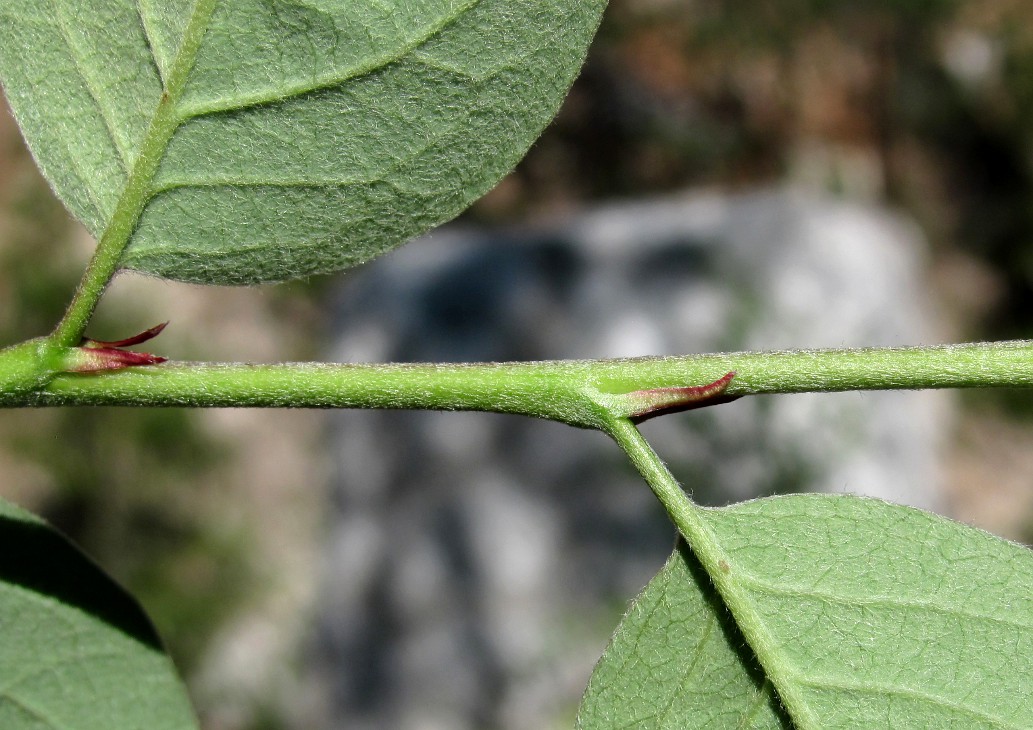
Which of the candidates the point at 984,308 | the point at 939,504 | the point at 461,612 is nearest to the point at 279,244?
the point at 461,612

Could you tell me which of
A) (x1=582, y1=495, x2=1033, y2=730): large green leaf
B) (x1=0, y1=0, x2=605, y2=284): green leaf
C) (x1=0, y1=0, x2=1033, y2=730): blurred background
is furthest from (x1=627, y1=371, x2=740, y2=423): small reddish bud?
(x1=0, y1=0, x2=1033, y2=730): blurred background

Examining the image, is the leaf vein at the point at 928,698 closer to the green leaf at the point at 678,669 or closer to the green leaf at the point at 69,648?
the green leaf at the point at 678,669

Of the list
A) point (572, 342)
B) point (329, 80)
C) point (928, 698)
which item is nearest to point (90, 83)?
point (329, 80)

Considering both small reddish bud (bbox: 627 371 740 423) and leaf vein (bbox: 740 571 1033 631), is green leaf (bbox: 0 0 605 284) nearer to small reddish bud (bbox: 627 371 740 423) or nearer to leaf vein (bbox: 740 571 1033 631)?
small reddish bud (bbox: 627 371 740 423)

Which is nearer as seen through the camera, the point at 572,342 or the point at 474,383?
the point at 474,383

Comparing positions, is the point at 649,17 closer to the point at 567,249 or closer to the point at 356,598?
the point at 567,249

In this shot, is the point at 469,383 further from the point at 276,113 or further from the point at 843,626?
the point at 843,626
